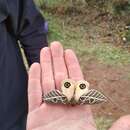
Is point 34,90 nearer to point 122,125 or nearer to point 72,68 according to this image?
point 72,68

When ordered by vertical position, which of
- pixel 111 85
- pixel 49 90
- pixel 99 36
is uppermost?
pixel 49 90

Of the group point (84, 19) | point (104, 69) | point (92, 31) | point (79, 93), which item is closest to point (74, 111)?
point (79, 93)

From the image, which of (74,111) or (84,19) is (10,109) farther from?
(84,19)

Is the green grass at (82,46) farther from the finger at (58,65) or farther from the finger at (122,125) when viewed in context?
the finger at (122,125)

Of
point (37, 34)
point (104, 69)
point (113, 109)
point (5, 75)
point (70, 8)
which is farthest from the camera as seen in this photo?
point (70, 8)

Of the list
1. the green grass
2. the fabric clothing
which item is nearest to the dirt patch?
the green grass

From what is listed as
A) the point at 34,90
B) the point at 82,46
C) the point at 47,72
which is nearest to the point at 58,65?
the point at 47,72
